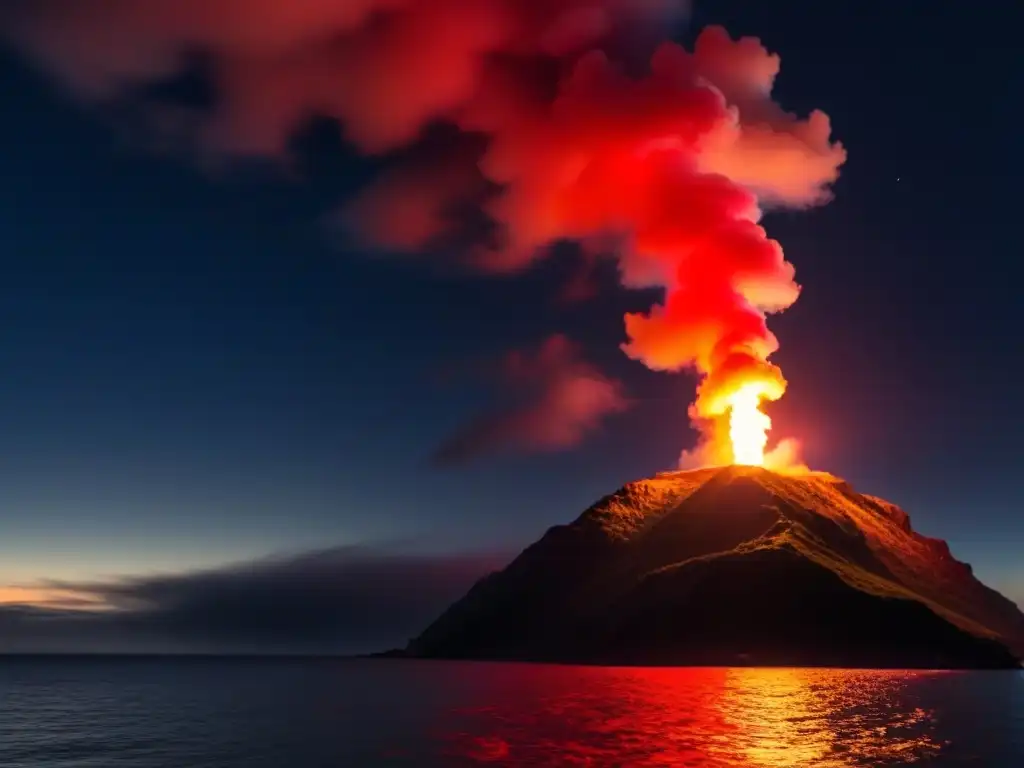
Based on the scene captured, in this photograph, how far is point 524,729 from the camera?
96.9m

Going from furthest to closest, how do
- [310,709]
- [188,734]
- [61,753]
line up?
[310,709], [188,734], [61,753]

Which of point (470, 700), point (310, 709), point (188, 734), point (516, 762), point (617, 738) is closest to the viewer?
point (516, 762)

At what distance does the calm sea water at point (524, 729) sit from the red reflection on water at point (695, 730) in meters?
0.20

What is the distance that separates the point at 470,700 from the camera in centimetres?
14738

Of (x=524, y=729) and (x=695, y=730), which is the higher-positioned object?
(x=524, y=729)

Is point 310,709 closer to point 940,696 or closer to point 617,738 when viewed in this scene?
point 617,738

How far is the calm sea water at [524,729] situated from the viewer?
75875 mm

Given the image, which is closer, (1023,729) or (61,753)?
(61,753)

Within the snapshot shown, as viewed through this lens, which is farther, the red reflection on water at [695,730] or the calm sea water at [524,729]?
the calm sea water at [524,729]

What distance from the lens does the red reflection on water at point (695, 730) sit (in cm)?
7519

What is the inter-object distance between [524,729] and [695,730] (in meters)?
18.0

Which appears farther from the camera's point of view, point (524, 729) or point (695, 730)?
point (524, 729)

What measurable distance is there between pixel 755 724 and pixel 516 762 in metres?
41.6

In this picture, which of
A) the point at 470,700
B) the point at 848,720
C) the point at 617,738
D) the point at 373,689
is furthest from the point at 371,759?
the point at 373,689
